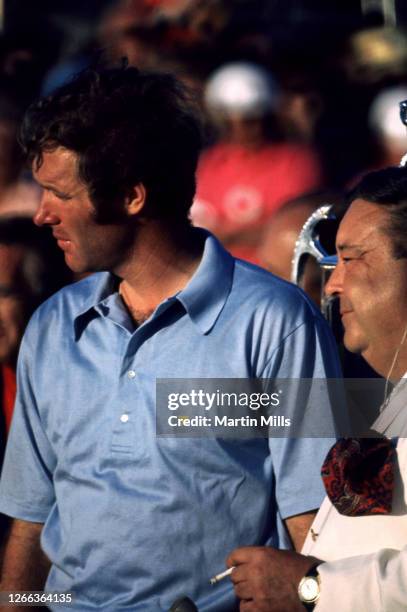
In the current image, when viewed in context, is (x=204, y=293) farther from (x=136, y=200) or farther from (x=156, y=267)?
(x=136, y=200)

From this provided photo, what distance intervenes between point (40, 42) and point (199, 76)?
2.53ft

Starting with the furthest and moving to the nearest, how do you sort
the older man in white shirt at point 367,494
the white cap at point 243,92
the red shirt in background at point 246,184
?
the white cap at point 243,92
the red shirt in background at point 246,184
the older man in white shirt at point 367,494

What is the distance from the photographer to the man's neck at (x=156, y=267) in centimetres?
267

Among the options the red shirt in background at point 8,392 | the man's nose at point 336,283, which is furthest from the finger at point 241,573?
the red shirt in background at point 8,392

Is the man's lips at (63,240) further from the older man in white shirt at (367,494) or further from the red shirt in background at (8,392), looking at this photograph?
the red shirt in background at (8,392)

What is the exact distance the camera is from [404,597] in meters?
1.95

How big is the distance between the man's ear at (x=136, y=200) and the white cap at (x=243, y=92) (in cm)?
208

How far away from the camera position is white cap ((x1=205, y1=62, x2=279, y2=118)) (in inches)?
188

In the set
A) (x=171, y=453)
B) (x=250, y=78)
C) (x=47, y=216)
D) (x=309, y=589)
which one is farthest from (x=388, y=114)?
(x=309, y=589)

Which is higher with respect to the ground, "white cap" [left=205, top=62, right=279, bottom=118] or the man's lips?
the man's lips

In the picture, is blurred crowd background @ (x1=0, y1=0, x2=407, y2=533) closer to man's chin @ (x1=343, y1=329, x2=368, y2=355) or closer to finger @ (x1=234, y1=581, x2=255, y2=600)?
man's chin @ (x1=343, y1=329, x2=368, y2=355)

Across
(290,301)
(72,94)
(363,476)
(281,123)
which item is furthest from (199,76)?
(363,476)

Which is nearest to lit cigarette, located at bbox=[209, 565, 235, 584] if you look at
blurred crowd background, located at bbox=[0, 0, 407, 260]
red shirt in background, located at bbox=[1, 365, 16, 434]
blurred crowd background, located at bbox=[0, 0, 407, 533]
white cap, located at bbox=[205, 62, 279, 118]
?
red shirt in background, located at bbox=[1, 365, 16, 434]

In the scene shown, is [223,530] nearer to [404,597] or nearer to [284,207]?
[404,597]
